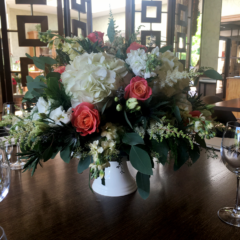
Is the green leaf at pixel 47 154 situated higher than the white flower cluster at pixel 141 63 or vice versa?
the white flower cluster at pixel 141 63

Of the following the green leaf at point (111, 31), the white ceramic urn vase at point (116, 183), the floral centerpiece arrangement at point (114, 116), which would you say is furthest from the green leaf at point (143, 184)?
the green leaf at point (111, 31)

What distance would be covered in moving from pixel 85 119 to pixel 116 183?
10.9 inches

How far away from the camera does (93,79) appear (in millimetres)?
619

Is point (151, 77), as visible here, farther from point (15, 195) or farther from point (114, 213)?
point (15, 195)

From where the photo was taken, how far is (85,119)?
61 cm

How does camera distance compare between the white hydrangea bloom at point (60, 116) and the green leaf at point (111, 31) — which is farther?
the green leaf at point (111, 31)

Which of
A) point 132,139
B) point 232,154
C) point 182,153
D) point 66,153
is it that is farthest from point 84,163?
point 232,154

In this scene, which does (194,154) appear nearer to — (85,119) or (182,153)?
(182,153)

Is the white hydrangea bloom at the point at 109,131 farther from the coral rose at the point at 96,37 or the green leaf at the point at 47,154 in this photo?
the coral rose at the point at 96,37

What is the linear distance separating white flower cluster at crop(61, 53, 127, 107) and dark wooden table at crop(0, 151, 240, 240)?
0.30m

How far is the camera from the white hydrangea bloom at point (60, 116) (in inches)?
24.5

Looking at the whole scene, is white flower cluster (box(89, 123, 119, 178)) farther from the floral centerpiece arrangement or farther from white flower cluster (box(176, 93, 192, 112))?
white flower cluster (box(176, 93, 192, 112))

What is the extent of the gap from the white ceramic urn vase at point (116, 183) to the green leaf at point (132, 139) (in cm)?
17

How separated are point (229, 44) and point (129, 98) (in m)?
8.52
